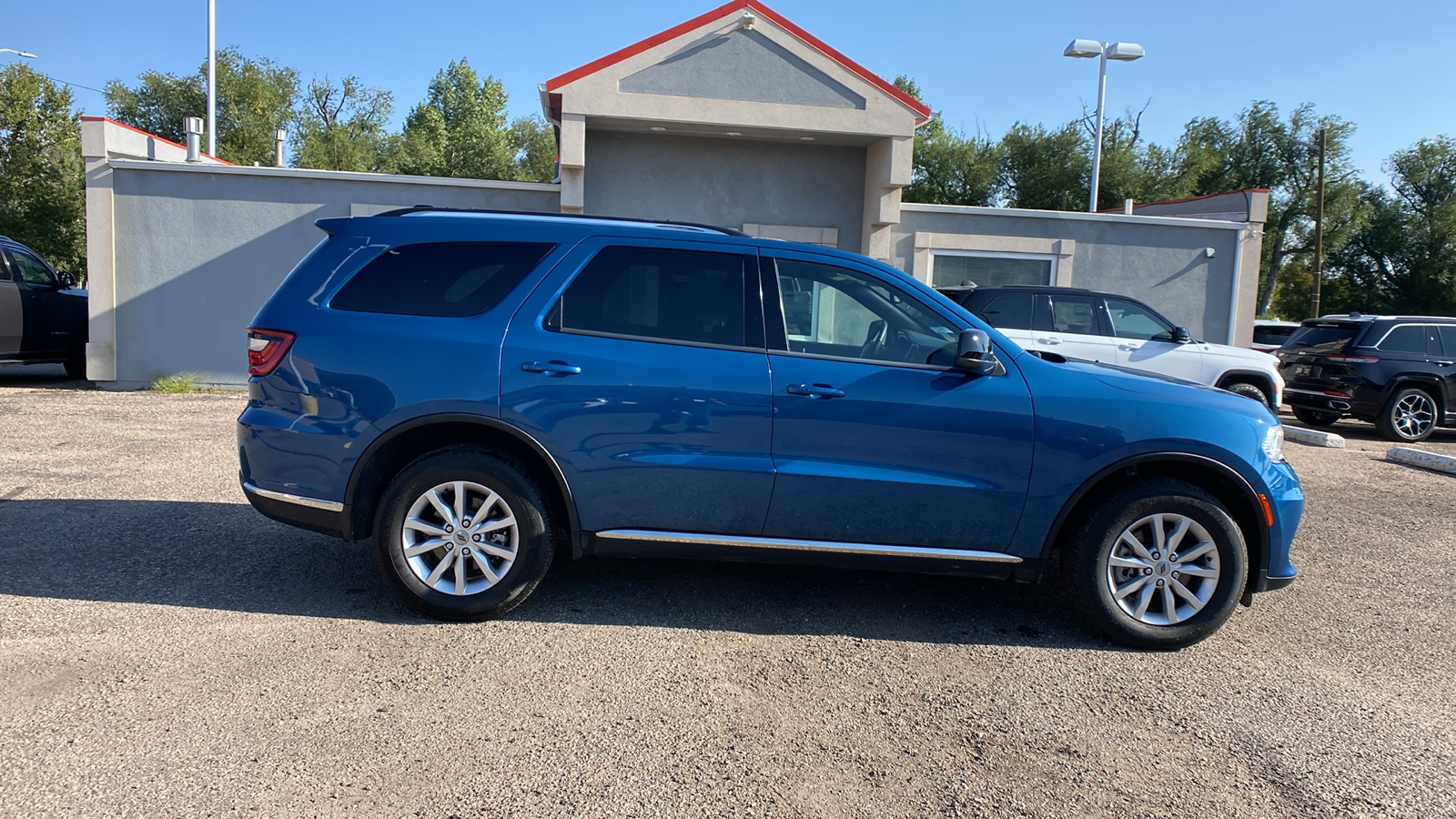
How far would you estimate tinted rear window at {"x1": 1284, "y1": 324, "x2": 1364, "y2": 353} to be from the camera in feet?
43.0

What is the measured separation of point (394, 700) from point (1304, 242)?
166 ft

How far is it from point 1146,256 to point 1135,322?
4.10 metres

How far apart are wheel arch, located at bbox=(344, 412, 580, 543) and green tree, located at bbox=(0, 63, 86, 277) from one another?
96.8 feet

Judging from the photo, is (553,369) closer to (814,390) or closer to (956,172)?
(814,390)

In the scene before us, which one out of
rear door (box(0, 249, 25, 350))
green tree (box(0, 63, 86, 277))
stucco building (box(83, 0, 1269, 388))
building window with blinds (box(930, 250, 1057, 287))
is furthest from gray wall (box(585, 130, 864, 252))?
green tree (box(0, 63, 86, 277))

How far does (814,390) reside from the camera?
4.34 meters

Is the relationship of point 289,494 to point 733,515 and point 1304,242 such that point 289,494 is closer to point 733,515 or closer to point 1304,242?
point 733,515

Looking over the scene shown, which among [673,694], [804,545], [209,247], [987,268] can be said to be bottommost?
[673,694]

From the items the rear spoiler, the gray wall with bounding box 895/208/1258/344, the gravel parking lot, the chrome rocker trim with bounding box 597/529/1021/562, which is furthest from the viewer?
the gray wall with bounding box 895/208/1258/344

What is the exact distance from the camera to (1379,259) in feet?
137

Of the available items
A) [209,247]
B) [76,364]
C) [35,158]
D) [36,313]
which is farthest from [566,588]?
[35,158]

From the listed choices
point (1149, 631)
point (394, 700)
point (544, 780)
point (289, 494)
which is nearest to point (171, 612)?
point (289, 494)

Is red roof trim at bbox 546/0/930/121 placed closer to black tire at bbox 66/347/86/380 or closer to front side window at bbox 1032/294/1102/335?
front side window at bbox 1032/294/1102/335

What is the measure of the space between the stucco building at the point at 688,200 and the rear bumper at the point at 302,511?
29.3 feet
